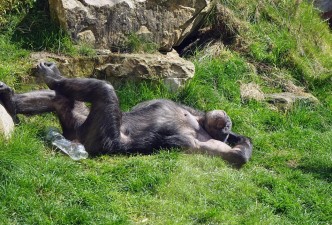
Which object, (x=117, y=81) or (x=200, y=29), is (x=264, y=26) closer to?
(x=200, y=29)

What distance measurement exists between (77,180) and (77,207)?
414 mm

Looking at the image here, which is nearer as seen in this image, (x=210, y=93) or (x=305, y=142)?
(x=305, y=142)

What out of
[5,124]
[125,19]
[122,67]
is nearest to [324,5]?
[125,19]

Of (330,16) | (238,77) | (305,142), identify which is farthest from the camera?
(330,16)

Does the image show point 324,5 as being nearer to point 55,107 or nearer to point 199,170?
point 199,170

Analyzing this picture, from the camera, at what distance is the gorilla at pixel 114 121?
5.84 meters

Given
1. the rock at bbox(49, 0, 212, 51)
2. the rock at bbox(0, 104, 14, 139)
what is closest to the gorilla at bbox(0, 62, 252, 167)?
the rock at bbox(0, 104, 14, 139)

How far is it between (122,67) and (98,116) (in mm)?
1432

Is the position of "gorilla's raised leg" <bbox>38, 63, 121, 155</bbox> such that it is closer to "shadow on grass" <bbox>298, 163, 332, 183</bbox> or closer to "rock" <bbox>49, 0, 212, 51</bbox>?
"rock" <bbox>49, 0, 212, 51</bbox>

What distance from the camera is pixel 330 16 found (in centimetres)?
1161

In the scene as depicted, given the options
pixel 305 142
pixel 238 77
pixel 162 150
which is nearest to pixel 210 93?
pixel 238 77

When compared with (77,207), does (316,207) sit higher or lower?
lower

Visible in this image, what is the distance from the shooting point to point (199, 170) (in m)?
5.78

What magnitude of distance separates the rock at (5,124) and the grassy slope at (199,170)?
88 millimetres
